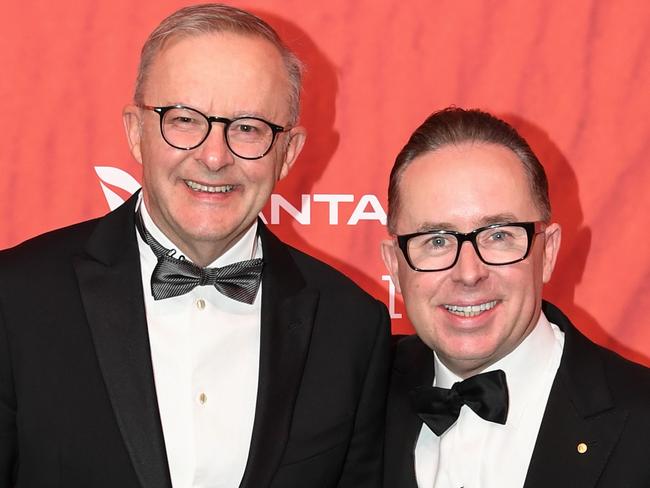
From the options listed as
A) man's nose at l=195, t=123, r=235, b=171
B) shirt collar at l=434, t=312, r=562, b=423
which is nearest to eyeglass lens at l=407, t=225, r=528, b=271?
Answer: shirt collar at l=434, t=312, r=562, b=423

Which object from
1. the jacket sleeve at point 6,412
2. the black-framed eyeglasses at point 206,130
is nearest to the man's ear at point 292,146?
the black-framed eyeglasses at point 206,130

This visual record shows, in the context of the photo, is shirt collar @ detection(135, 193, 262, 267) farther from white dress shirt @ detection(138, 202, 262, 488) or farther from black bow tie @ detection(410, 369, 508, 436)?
black bow tie @ detection(410, 369, 508, 436)

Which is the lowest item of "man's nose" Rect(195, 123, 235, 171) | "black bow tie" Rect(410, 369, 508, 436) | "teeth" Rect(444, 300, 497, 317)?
"black bow tie" Rect(410, 369, 508, 436)

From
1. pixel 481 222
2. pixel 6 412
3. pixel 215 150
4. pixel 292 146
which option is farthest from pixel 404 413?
pixel 6 412

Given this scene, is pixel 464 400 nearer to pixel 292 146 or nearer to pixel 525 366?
pixel 525 366

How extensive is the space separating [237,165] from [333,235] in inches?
34.8

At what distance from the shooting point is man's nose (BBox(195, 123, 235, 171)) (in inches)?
89.7

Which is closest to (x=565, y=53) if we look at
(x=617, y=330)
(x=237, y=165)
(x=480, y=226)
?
(x=617, y=330)

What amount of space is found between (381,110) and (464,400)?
106 cm

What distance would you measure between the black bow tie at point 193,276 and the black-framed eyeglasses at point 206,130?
25cm

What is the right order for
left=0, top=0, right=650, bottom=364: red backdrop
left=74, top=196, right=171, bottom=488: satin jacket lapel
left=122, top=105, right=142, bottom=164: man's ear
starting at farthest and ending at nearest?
left=0, top=0, right=650, bottom=364: red backdrop
left=122, top=105, right=142, bottom=164: man's ear
left=74, top=196, right=171, bottom=488: satin jacket lapel

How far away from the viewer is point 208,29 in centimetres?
239

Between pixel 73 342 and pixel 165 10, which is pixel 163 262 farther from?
pixel 165 10

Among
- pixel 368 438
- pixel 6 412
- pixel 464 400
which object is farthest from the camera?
pixel 368 438
